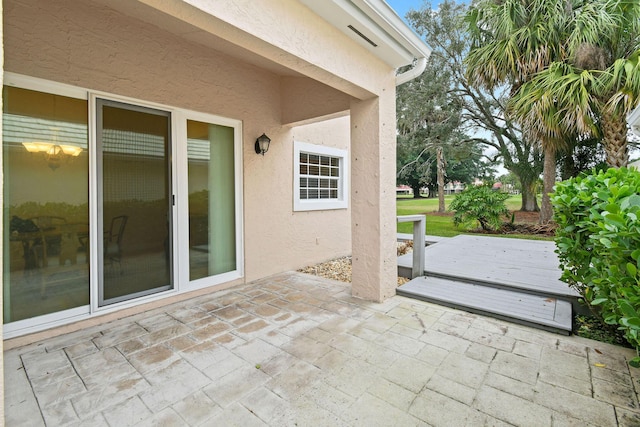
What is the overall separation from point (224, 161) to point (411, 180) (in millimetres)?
35052

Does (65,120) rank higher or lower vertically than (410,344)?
higher

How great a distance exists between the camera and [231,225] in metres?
5.14

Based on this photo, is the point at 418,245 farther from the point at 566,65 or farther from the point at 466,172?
the point at 466,172

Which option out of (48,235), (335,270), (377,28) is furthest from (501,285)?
(48,235)

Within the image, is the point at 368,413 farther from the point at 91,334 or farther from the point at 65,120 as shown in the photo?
the point at 65,120

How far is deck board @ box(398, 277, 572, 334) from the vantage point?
138 inches

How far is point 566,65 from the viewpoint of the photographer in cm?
803

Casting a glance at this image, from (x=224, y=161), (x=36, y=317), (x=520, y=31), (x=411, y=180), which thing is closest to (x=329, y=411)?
(x=36, y=317)

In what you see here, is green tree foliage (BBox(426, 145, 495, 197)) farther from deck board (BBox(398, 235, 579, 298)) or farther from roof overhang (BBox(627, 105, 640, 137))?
deck board (BBox(398, 235, 579, 298))

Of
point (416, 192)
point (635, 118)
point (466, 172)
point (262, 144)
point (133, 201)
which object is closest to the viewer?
point (133, 201)

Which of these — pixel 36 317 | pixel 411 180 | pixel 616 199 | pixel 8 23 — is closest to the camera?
pixel 616 199

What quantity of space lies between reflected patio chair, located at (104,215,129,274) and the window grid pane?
351 cm

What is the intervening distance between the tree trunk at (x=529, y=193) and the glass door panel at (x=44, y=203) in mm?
14621

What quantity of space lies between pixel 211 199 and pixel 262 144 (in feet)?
4.26
